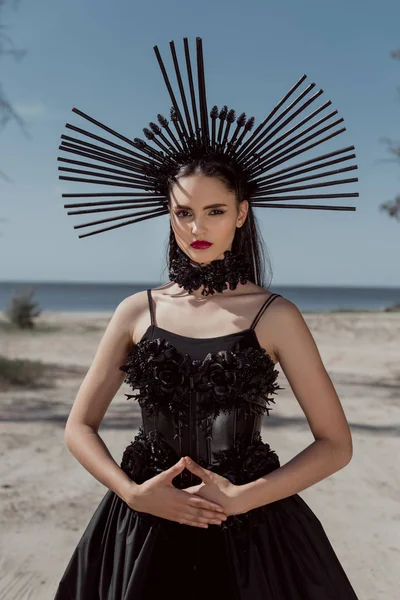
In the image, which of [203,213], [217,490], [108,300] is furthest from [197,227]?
[108,300]

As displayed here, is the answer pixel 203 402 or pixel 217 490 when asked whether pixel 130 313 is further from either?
pixel 217 490

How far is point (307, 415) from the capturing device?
236cm

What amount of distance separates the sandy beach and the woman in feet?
7.39

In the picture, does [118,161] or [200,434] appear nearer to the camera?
[200,434]

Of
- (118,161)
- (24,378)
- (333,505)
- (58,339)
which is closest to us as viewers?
(118,161)

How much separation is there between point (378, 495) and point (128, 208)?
4444 mm

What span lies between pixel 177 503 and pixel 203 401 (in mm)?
344

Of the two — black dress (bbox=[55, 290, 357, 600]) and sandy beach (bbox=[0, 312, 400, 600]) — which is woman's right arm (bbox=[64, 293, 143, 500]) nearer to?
black dress (bbox=[55, 290, 357, 600])

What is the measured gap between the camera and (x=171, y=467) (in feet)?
7.30

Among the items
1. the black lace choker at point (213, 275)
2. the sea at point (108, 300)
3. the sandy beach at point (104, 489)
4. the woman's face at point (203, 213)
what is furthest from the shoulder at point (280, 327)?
the sea at point (108, 300)

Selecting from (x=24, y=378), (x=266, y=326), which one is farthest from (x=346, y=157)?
(x=24, y=378)

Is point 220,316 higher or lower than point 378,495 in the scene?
higher

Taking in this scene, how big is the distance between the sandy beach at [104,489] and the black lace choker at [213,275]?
2.63m

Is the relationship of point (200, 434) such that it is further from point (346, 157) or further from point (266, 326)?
point (346, 157)
